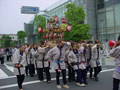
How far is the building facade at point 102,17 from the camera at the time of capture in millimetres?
22078

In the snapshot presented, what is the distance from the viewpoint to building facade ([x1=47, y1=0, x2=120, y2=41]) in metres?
22.1

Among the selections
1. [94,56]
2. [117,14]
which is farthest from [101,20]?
[94,56]

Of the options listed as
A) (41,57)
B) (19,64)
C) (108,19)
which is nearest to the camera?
(19,64)

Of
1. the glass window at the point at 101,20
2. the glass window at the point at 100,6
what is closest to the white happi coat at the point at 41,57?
the glass window at the point at 101,20

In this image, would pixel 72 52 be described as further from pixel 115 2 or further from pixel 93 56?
pixel 115 2

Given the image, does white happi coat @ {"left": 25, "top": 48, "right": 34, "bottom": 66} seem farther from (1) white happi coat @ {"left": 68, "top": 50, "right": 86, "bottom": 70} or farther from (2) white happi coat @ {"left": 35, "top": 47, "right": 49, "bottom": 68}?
(1) white happi coat @ {"left": 68, "top": 50, "right": 86, "bottom": 70}

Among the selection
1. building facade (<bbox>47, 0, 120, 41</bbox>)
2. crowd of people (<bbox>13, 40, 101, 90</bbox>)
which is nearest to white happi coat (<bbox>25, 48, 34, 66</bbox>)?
crowd of people (<bbox>13, 40, 101, 90</bbox>)

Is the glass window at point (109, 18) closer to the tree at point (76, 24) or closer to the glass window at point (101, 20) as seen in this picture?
the glass window at point (101, 20)

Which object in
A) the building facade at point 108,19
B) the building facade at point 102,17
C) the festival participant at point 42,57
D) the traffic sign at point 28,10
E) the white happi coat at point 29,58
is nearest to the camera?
the festival participant at point 42,57

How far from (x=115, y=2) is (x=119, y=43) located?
20.8 metres

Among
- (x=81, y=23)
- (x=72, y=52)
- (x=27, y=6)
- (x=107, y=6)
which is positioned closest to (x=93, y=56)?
(x=72, y=52)

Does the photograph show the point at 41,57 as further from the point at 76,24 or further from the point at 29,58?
the point at 76,24

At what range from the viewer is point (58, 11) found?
3541cm

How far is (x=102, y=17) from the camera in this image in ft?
80.4
